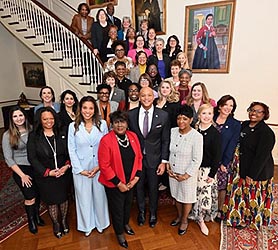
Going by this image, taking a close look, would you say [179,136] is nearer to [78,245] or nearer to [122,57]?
[78,245]

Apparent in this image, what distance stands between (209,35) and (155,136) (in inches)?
113

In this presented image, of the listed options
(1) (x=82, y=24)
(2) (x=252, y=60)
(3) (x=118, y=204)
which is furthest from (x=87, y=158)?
(1) (x=82, y=24)

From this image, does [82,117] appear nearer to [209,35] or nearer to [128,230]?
[128,230]

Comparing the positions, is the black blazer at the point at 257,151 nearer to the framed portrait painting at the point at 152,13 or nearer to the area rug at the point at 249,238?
the area rug at the point at 249,238

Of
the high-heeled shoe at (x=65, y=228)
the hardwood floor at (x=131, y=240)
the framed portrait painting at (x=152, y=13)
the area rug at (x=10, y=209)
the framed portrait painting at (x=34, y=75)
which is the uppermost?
the framed portrait painting at (x=152, y=13)

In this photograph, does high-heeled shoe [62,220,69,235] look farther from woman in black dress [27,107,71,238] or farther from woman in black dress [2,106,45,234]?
woman in black dress [2,106,45,234]

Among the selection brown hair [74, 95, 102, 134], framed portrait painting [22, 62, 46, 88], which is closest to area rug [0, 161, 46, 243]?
brown hair [74, 95, 102, 134]

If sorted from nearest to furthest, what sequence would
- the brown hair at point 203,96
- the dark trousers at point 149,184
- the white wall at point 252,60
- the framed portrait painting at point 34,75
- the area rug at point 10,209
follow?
the dark trousers at point 149,184, the brown hair at point 203,96, the area rug at point 10,209, the white wall at point 252,60, the framed portrait painting at point 34,75

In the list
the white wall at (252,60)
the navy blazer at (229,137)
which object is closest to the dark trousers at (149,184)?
the navy blazer at (229,137)

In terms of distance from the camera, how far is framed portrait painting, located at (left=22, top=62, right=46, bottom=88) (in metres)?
7.36

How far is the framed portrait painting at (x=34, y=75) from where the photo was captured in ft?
24.1

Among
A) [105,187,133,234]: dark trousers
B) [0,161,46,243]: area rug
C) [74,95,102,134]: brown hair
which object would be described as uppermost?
[74,95,102,134]: brown hair

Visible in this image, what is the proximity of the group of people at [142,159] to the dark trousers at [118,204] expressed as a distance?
0.03ft

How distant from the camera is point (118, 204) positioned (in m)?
2.30
